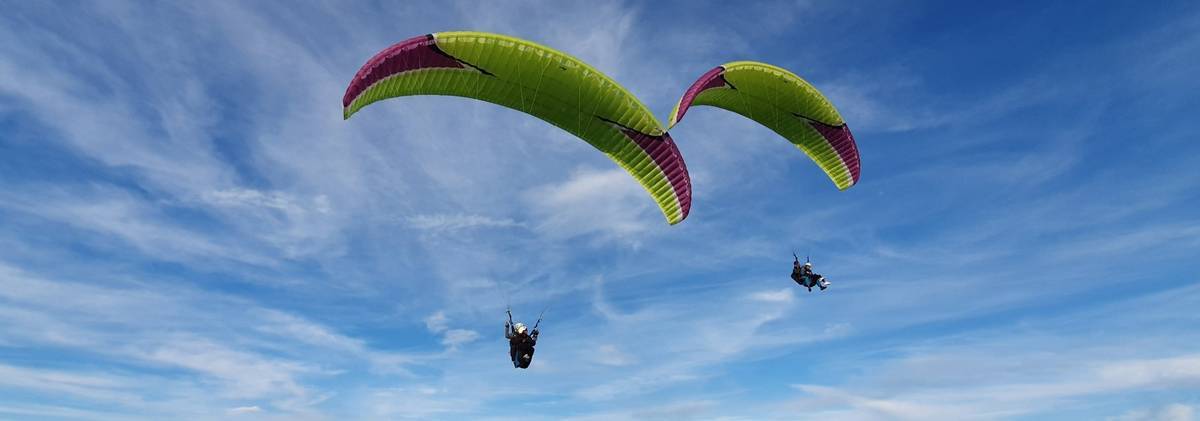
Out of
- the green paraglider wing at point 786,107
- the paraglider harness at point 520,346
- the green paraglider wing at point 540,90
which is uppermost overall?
the green paraglider wing at point 786,107

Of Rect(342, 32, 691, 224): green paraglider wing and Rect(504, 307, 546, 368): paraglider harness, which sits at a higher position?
Rect(342, 32, 691, 224): green paraglider wing

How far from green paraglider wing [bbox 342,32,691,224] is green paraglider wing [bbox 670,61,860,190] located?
2.19 m

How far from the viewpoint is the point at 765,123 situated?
2730cm

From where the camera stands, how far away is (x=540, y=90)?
21.2 metres

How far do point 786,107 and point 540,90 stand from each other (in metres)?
10.2

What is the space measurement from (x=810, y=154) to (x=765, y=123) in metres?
2.92

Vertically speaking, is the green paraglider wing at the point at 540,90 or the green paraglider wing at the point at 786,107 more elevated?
the green paraglider wing at the point at 786,107

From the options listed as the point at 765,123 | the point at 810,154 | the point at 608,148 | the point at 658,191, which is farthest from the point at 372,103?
the point at 810,154

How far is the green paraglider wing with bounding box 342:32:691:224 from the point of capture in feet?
59.6

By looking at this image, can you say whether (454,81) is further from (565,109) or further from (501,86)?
(565,109)

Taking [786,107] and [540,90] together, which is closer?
Answer: [540,90]

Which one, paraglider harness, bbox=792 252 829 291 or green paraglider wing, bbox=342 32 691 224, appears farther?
paraglider harness, bbox=792 252 829 291

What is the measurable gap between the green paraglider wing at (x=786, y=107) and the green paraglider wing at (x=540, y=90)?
219 cm

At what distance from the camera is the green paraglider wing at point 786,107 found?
22588mm
